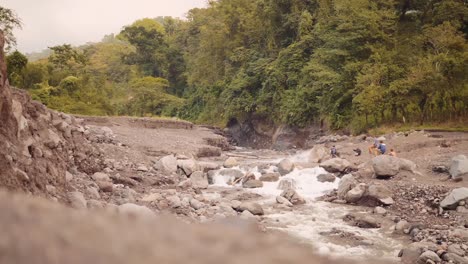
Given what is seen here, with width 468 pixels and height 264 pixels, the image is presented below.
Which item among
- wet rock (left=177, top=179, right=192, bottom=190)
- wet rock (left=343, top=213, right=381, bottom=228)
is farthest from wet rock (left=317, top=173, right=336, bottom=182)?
wet rock (left=177, top=179, right=192, bottom=190)

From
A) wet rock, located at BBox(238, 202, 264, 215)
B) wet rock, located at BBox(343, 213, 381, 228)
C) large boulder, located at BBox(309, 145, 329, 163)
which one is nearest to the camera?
wet rock, located at BBox(343, 213, 381, 228)

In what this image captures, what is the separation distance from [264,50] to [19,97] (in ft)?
112

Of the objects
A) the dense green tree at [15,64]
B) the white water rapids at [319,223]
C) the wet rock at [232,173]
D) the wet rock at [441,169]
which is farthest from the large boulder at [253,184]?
the dense green tree at [15,64]

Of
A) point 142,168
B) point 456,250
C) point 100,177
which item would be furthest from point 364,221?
point 142,168

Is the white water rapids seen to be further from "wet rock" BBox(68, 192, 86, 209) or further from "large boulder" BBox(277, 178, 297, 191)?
"wet rock" BBox(68, 192, 86, 209)

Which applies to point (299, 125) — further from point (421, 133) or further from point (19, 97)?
point (19, 97)

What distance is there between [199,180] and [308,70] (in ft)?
65.0

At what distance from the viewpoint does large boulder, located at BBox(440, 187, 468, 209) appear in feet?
38.2

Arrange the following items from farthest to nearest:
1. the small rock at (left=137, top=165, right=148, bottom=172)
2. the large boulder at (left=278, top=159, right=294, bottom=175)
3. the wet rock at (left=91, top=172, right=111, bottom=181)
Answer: the large boulder at (left=278, top=159, right=294, bottom=175)
the small rock at (left=137, top=165, right=148, bottom=172)
the wet rock at (left=91, top=172, right=111, bottom=181)

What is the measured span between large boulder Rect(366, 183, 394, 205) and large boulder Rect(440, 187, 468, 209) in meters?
1.53

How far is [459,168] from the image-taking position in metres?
14.1

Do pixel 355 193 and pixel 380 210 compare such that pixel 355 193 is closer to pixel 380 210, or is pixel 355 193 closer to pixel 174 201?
pixel 380 210

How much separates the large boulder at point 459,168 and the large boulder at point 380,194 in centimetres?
261

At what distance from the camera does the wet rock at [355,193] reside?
13344mm
